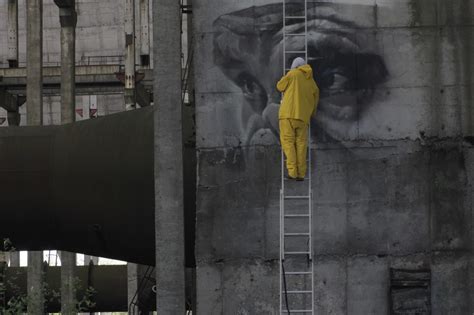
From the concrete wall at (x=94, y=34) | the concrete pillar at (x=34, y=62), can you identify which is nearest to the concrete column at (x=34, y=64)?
the concrete pillar at (x=34, y=62)

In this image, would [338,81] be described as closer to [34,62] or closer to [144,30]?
[34,62]

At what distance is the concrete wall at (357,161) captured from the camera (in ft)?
42.2

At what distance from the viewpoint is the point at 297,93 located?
12445mm

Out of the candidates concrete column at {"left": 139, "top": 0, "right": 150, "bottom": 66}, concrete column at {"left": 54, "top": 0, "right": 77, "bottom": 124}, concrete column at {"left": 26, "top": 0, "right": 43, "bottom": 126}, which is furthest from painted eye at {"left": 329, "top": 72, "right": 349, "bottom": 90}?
concrete column at {"left": 139, "top": 0, "right": 150, "bottom": 66}

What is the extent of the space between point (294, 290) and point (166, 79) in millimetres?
3804

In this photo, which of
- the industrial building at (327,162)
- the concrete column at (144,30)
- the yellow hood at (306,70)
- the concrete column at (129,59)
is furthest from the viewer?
the concrete column at (144,30)

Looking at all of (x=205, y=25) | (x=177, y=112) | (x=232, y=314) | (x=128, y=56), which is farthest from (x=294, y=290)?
(x=128, y=56)

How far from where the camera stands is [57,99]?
51062mm

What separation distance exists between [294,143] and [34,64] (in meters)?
17.3

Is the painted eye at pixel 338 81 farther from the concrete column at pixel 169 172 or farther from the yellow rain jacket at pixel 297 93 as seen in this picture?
the concrete column at pixel 169 172

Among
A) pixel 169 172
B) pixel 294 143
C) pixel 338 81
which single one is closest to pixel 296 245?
pixel 294 143

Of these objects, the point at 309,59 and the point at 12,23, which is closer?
the point at 309,59

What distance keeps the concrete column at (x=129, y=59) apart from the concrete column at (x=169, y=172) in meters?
18.8

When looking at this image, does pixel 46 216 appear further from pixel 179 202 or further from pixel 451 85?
pixel 451 85
